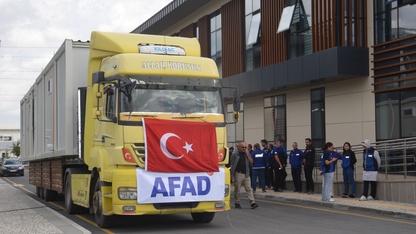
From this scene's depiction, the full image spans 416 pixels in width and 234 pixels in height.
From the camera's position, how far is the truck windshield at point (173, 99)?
37.8 feet

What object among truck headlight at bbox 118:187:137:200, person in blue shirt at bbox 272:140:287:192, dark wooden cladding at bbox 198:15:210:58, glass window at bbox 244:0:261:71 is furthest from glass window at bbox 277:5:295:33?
truck headlight at bbox 118:187:137:200

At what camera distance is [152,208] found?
1127 centimetres

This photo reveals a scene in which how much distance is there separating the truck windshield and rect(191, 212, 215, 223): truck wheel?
220cm

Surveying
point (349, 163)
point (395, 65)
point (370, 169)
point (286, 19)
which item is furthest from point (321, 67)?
point (370, 169)

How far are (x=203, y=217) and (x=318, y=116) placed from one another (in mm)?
12389

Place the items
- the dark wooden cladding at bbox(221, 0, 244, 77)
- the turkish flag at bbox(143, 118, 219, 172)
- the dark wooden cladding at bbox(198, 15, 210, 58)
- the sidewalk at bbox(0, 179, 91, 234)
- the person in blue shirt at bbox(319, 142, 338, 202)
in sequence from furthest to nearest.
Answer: the dark wooden cladding at bbox(198, 15, 210, 58), the dark wooden cladding at bbox(221, 0, 244, 77), the person in blue shirt at bbox(319, 142, 338, 202), the turkish flag at bbox(143, 118, 219, 172), the sidewalk at bbox(0, 179, 91, 234)

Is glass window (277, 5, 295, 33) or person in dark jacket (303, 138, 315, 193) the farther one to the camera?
glass window (277, 5, 295, 33)

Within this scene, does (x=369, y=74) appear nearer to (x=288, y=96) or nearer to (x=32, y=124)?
(x=288, y=96)

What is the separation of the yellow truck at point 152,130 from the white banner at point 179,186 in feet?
0.06

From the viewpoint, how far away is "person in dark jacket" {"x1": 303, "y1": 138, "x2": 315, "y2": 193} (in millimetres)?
20062

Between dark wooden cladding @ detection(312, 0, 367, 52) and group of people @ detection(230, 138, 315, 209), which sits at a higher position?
dark wooden cladding @ detection(312, 0, 367, 52)

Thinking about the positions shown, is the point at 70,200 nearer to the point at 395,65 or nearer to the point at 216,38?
the point at 395,65

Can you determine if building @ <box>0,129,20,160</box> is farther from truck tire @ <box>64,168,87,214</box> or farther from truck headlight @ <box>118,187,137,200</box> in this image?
truck headlight @ <box>118,187,137,200</box>

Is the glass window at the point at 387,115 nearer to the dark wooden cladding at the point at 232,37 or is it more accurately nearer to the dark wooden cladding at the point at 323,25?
the dark wooden cladding at the point at 323,25
